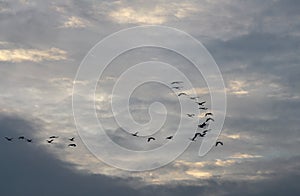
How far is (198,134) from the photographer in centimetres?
16512

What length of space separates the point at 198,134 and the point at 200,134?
0.91 m

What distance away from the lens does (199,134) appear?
164 m

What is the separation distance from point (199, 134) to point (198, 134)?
80 centimetres

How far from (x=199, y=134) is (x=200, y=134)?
394 millimetres
